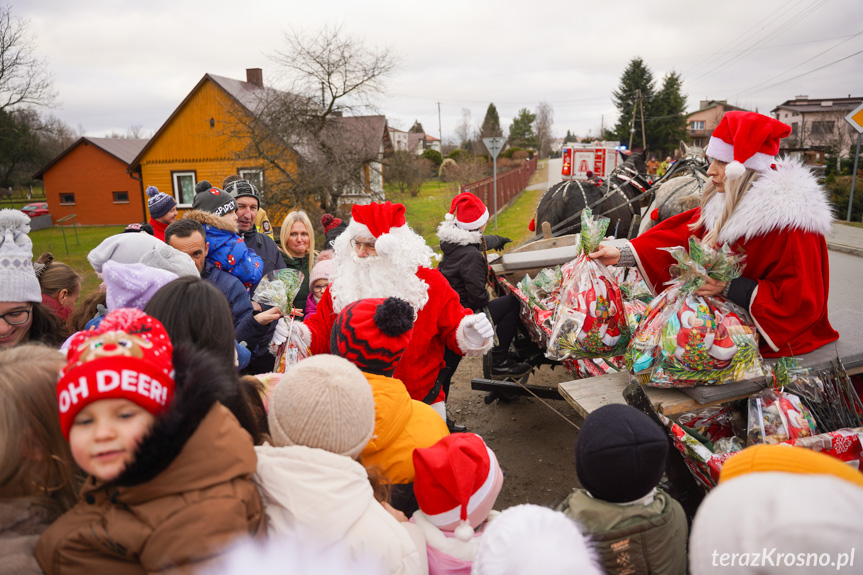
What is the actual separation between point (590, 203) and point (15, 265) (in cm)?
810

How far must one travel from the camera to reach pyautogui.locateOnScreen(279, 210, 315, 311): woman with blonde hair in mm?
4605

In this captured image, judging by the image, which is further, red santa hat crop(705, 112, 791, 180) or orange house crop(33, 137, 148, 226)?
orange house crop(33, 137, 148, 226)

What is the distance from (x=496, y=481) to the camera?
1.90m

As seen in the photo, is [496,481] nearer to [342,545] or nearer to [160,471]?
[342,545]

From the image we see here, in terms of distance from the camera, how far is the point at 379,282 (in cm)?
310

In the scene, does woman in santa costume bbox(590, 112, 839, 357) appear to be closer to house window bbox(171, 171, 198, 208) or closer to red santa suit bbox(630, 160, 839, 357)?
red santa suit bbox(630, 160, 839, 357)

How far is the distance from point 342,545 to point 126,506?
1.83 feet

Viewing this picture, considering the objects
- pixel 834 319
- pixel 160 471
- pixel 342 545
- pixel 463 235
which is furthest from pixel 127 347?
pixel 834 319

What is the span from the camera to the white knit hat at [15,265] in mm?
2461

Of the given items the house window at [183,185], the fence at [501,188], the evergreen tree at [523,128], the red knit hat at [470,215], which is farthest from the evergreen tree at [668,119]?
the red knit hat at [470,215]

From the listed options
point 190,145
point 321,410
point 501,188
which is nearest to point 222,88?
point 190,145

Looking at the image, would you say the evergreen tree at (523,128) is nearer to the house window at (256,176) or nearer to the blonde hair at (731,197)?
the house window at (256,176)

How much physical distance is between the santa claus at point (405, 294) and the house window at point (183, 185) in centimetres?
2650

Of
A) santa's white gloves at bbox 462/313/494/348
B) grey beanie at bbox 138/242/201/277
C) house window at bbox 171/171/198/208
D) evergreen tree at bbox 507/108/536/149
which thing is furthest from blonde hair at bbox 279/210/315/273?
evergreen tree at bbox 507/108/536/149
